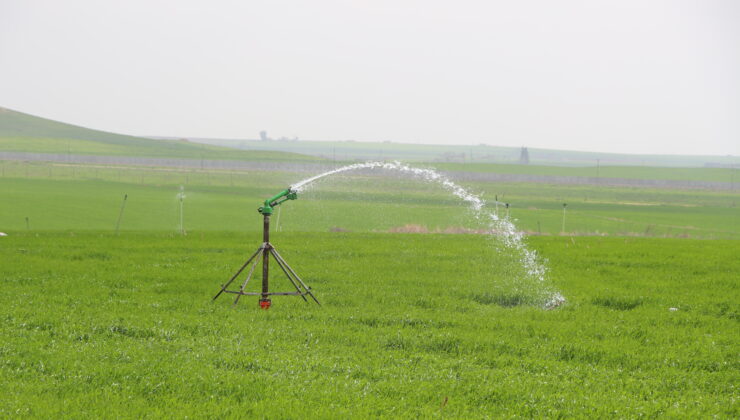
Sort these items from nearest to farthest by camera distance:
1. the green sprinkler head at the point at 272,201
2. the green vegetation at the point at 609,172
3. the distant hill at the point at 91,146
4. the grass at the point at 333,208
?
1. the green sprinkler head at the point at 272,201
2. the grass at the point at 333,208
3. the green vegetation at the point at 609,172
4. the distant hill at the point at 91,146

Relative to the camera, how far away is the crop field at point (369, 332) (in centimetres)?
805

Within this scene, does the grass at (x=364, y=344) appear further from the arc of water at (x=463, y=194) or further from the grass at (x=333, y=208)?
the grass at (x=333, y=208)

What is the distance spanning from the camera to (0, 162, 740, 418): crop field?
8055 millimetres

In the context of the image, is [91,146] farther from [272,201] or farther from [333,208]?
[272,201]

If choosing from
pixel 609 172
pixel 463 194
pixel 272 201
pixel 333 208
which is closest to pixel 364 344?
pixel 272 201

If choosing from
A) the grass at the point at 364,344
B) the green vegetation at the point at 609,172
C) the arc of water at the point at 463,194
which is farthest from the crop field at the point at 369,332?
the green vegetation at the point at 609,172

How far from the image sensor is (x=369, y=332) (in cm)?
1109

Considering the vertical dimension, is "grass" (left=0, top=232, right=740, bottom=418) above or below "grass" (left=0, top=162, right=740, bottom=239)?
above

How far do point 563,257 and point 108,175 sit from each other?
8555 centimetres

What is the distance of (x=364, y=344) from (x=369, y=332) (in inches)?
27.6

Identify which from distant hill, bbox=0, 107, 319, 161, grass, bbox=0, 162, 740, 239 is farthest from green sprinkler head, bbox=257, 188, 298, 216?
distant hill, bbox=0, 107, 319, 161

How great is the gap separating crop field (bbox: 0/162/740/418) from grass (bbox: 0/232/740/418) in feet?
0.13

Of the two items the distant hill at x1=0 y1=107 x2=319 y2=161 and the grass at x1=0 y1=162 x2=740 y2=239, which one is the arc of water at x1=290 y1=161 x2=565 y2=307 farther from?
the distant hill at x1=0 y1=107 x2=319 y2=161

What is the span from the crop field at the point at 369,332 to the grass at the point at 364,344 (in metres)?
0.04
